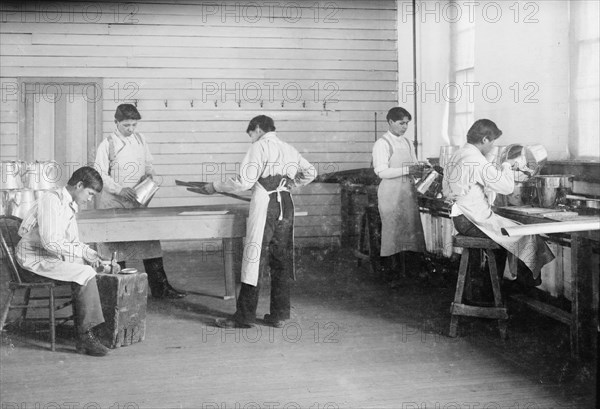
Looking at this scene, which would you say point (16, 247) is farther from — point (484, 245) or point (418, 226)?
point (418, 226)

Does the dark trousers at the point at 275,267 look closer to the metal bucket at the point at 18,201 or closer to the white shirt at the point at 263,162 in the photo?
the white shirt at the point at 263,162

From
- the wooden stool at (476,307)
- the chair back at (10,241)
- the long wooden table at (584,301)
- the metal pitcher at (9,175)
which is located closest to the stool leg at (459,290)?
the wooden stool at (476,307)

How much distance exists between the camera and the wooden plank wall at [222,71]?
8.73 meters

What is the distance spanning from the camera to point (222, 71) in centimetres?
902

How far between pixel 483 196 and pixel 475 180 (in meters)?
0.14

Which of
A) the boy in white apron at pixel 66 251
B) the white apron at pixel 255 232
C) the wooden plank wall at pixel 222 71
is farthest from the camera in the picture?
the wooden plank wall at pixel 222 71

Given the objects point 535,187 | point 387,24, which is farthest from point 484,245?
point 387,24

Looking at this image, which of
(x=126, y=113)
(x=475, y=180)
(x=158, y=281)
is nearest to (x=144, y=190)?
(x=126, y=113)

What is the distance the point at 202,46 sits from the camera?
8.96m

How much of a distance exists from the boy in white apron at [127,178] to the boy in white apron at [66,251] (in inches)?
51.0

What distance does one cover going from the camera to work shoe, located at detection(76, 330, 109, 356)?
Result: 4496 millimetres

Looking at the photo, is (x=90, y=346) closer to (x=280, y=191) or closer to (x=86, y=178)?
(x=86, y=178)

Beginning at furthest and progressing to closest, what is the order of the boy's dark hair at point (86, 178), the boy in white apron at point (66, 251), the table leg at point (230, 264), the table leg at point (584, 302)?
the table leg at point (230, 264), the boy's dark hair at point (86, 178), the boy in white apron at point (66, 251), the table leg at point (584, 302)

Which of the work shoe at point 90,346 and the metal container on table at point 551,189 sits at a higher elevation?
the metal container on table at point 551,189
